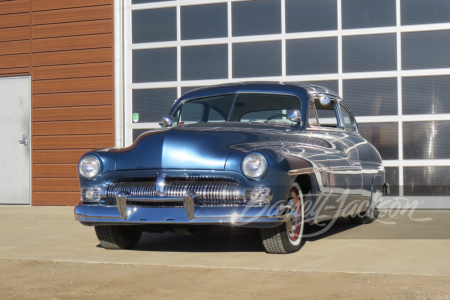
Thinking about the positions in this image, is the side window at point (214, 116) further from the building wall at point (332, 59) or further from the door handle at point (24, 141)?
the door handle at point (24, 141)

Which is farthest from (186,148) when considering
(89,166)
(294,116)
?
(294,116)

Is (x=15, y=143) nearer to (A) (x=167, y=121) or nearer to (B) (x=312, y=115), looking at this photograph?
(A) (x=167, y=121)

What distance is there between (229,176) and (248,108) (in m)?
1.49

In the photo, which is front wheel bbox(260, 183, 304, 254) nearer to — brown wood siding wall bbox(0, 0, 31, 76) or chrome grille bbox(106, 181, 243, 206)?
chrome grille bbox(106, 181, 243, 206)

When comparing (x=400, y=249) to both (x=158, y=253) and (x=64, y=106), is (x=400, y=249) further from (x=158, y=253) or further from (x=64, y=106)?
(x=64, y=106)

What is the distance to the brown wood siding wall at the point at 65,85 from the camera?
1097 cm

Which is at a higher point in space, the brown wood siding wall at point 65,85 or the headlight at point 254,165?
the brown wood siding wall at point 65,85

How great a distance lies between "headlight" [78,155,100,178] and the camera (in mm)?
5363

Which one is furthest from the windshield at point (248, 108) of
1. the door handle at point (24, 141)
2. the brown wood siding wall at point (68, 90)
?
the door handle at point (24, 141)

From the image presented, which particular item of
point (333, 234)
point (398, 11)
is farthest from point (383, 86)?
point (333, 234)

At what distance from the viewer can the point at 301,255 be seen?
5156 millimetres

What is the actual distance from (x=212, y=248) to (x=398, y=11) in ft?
18.8

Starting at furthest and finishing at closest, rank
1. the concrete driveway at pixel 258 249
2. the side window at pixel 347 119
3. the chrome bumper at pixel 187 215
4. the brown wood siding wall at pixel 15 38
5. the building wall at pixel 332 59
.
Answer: the brown wood siding wall at pixel 15 38
the building wall at pixel 332 59
the side window at pixel 347 119
the chrome bumper at pixel 187 215
the concrete driveway at pixel 258 249

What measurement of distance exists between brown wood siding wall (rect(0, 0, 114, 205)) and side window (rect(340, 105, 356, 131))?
4515 millimetres
